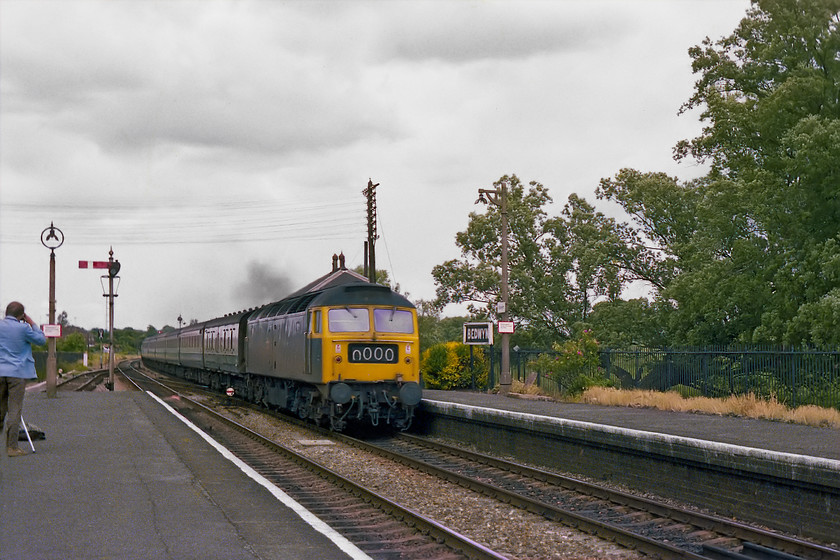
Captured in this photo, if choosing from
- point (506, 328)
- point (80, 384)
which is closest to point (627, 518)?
point (506, 328)

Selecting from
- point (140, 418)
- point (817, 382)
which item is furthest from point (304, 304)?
point (817, 382)

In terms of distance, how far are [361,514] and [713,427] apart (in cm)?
659

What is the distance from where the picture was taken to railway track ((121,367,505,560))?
7.33 meters

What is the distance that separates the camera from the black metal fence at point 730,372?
1584cm

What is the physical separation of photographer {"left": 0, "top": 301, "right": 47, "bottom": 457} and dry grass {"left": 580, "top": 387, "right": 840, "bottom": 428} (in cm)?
1163

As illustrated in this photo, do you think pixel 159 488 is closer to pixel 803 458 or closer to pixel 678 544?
pixel 678 544

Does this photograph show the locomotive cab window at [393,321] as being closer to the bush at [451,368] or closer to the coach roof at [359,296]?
the coach roof at [359,296]

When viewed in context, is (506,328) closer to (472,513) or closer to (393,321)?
(393,321)

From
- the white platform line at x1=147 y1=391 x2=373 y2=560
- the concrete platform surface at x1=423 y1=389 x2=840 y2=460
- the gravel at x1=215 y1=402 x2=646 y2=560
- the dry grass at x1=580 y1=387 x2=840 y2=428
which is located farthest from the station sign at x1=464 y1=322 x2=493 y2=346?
the white platform line at x1=147 y1=391 x2=373 y2=560

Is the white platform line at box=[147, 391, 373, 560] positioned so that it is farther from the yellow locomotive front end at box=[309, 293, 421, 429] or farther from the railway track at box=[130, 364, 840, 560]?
the yellow locomotive front end at box=[309, 293, 421, 429]

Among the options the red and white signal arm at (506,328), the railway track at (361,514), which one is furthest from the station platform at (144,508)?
the red and white signal arm at (506,328)

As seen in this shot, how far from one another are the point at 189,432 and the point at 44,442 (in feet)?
10.1

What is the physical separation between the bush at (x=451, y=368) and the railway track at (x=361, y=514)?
13.2 metres

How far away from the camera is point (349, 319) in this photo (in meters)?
17.1
